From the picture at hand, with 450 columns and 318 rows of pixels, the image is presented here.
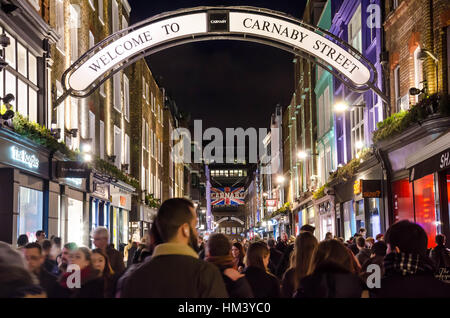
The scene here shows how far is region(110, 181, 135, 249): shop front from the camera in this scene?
32.4m

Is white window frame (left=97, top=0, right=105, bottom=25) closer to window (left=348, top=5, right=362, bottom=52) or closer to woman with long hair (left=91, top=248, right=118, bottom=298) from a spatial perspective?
window (left=348, top=5, right=362, bottom=52)

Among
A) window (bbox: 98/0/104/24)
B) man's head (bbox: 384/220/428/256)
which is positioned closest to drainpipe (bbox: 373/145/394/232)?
window (bbox: 98/0/104/24)

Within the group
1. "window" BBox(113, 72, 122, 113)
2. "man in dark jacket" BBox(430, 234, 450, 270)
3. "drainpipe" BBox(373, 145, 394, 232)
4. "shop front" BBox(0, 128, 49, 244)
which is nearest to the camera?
"man in dark jacket" BBox(430, 234, 450, 270)

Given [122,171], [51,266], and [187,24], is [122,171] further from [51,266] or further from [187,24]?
[51,266]

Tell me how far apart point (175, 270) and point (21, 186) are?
49.2 ft

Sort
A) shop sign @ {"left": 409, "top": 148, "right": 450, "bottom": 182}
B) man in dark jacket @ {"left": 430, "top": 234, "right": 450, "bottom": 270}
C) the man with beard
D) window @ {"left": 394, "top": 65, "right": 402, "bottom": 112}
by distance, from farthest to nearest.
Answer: window @ {"left": 394, "top": 65, "right": 402, "bottom": 112} → man in dark jacket @ {"left": 430, "top": 234, "right": 450, "bottom": 270} → shop sign @ {"left": 409, "top": 148, "right": 450, "bottom": 182} → the man with beard

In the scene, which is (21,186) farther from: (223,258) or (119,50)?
(223,258)

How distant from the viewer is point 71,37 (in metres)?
24.9

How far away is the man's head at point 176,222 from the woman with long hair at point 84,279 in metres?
2.25

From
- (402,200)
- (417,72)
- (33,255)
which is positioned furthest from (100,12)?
(33,255)

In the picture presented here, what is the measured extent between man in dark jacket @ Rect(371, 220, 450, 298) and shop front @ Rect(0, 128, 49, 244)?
12.3m

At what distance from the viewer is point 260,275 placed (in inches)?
282
